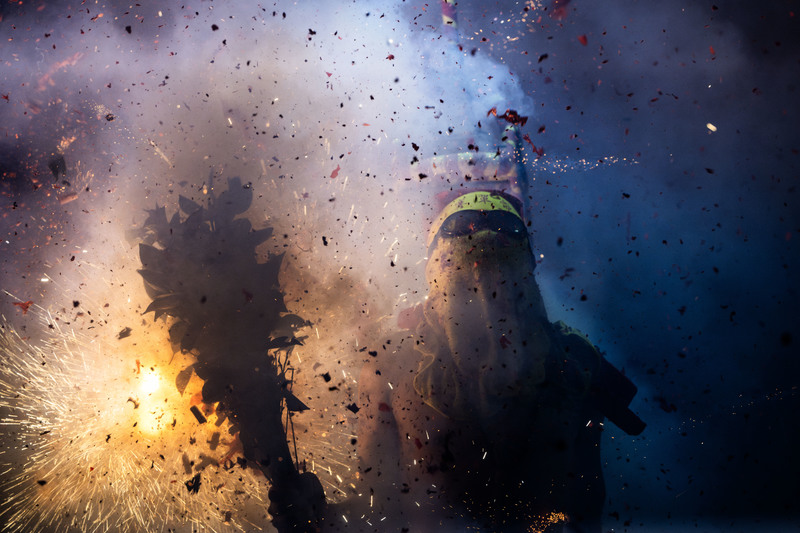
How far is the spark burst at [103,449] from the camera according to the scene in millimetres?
1512

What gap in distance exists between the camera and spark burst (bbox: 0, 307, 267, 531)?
4.96ft

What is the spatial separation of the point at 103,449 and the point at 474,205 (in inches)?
60.9

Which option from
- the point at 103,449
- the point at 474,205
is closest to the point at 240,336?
the point at 103,449

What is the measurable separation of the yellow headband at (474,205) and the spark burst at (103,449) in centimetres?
102

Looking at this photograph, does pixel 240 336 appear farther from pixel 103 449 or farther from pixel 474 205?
pixel 474 205

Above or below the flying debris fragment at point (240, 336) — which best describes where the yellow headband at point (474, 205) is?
above

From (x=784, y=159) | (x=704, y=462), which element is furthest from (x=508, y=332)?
(x=784, y=159)

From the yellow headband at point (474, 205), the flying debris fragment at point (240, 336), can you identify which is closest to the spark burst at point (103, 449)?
the flying debris fragment at point (240, 336)

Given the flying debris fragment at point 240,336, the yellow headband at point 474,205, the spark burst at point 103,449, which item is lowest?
the spark burst at point 103,449

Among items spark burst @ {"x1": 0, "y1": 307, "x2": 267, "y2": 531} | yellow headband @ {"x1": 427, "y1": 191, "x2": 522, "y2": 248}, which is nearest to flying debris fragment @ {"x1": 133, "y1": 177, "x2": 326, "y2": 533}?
spark burst @ {"x1": 0, "y1": 307, "x2": 267, "y2": 531}

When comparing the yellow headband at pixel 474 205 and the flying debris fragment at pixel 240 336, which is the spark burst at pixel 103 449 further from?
the yellow headband at pixel 474 205

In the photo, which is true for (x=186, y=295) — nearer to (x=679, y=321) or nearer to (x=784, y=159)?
(x=679, y=321)

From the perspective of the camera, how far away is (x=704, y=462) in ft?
4.75

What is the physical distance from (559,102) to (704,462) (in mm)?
1303
